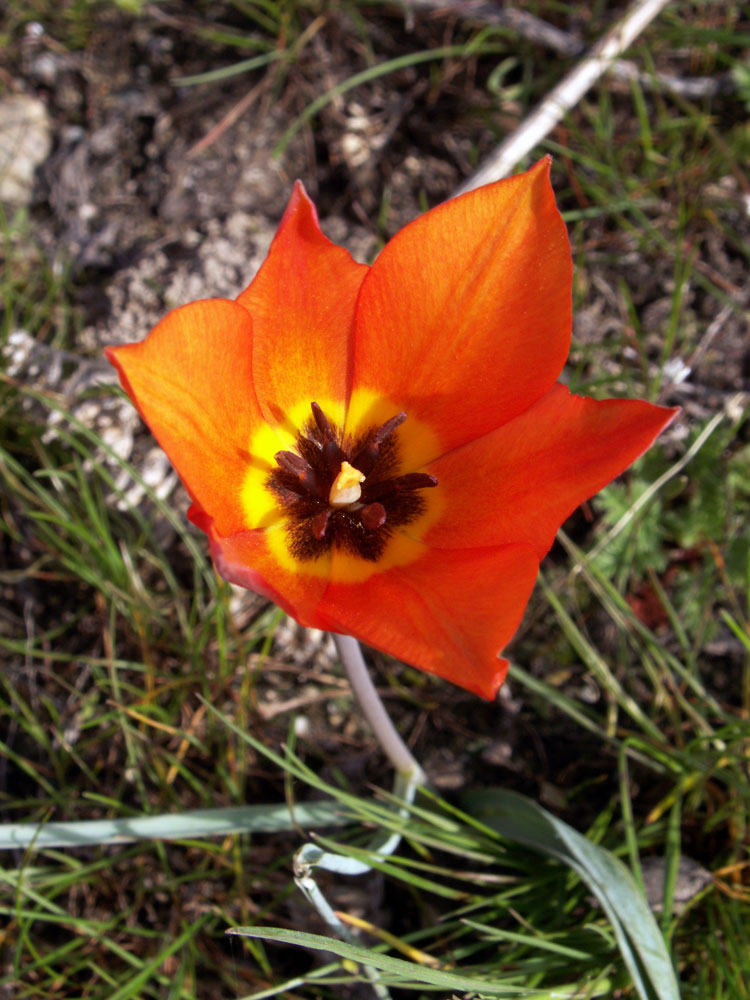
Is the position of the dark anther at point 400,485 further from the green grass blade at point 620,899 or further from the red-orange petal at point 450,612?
the green grass blade at point 620,899

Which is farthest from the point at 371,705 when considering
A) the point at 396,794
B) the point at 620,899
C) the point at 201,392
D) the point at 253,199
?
the point at 253,199

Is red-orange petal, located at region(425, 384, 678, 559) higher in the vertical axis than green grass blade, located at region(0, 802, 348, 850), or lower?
higher

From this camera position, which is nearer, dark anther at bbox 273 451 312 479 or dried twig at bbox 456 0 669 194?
dark anther at bbox 273 451 312 479

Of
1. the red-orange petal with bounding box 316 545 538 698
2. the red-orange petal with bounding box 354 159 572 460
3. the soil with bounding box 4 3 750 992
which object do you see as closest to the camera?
the red-orange petal with bounding box 316 545 538 698

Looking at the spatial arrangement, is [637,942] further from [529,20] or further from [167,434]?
[529,20]

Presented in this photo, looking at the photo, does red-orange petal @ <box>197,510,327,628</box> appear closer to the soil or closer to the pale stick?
the pale stick

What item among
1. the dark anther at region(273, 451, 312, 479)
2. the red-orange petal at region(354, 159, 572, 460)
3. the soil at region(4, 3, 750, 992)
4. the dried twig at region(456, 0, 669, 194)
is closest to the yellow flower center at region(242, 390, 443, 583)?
the dark anther at region(273, 451, 312, 479)

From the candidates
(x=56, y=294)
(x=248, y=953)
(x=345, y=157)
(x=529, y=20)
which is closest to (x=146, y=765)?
(x=248, y=953)
